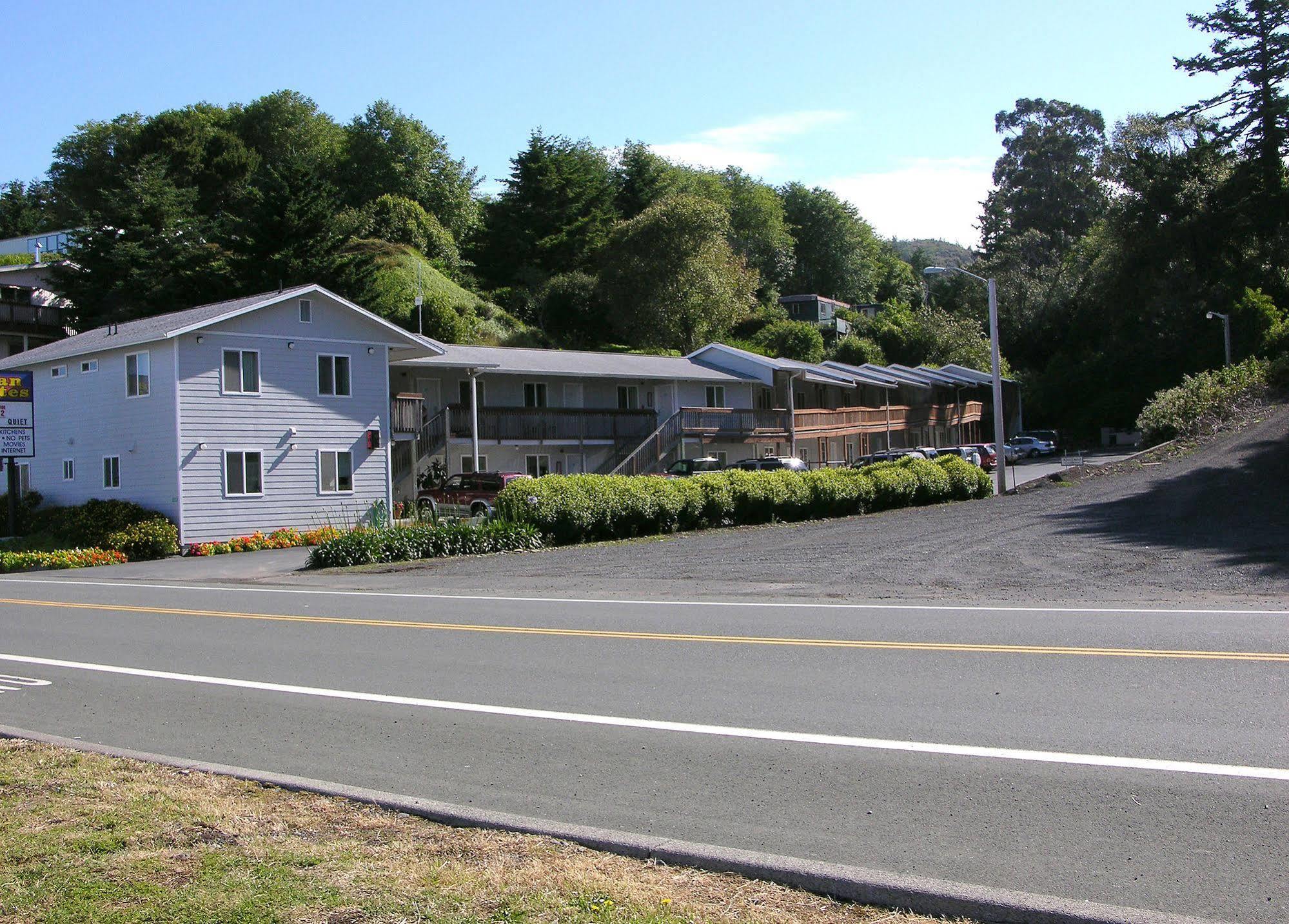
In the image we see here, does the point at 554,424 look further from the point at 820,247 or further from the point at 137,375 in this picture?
the point at 820,247

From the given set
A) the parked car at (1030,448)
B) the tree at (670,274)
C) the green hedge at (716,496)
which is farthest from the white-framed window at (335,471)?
the parked car at (1030,448)

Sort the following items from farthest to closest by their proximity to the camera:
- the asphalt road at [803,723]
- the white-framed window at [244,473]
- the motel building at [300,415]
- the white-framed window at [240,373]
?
the white-framed window at [240,373] < the white-framed window at [244,473] < the motel building at [300,415] < the asphalt road at [803,723]

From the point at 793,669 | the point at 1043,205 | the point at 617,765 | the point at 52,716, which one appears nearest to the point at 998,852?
the point at 617,765

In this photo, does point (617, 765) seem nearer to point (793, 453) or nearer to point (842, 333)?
point (793, 453)

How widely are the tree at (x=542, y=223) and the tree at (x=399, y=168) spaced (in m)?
8.89

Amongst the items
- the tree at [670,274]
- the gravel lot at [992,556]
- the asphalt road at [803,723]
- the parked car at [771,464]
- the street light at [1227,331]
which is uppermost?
the tree at [670,274]

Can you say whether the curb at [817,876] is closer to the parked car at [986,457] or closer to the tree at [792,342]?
the parked car at [986,457]

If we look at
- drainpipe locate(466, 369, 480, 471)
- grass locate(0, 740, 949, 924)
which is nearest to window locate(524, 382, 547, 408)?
drainpipe locate(466, 369, 480, 471)

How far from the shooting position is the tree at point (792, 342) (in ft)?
255

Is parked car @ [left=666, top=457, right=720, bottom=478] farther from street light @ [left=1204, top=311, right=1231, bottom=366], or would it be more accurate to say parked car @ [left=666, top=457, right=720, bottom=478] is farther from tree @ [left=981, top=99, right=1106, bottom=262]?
tree @ [left=981, top=99, right=1106, bottom=262]

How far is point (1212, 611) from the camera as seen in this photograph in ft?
45.4

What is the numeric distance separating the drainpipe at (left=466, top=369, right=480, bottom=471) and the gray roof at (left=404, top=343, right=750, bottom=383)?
62cm

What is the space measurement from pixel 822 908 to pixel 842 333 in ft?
300

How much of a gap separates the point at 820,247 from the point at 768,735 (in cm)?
10647
